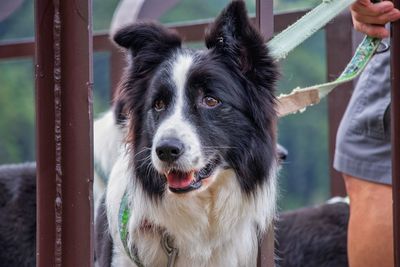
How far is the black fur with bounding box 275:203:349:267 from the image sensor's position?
4.44m

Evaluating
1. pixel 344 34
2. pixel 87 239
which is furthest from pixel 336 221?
pixel 87 239

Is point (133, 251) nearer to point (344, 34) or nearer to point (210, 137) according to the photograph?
point (210, 137)

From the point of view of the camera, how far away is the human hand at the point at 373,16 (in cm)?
280

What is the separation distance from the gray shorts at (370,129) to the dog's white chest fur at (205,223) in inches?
21.4

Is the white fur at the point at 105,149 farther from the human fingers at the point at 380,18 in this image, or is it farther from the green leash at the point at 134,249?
the human fingers at the point at 380,18

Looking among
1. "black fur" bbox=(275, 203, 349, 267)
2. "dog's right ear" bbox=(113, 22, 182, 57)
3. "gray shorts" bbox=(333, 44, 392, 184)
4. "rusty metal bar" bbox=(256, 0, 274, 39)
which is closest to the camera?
"rusty metal bar" bbox=(256, 0, 274, 39)

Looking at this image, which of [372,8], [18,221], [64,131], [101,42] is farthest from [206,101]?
[101,42]

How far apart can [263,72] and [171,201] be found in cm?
58

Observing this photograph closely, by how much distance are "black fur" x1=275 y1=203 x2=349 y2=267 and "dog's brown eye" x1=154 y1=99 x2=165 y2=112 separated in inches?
60.1

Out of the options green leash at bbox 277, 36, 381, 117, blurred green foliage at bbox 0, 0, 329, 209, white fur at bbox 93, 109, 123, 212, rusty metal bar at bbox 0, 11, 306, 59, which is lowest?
blurred green foliage at bbox 0, 0, 329, 209

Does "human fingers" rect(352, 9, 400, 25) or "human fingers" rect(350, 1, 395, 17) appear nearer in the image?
"human fingers" rect(352, 9, 400, 25)

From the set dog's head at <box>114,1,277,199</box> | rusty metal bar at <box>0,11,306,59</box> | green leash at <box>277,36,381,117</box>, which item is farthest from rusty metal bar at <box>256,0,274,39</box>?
rusty metal bar at <box>0,11,306,59</box>

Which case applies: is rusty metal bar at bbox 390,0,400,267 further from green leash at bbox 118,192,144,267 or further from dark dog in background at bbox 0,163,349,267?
dark dog in background at bbox 0,163,349,267

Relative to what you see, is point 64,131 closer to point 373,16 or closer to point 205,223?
point 205,223
